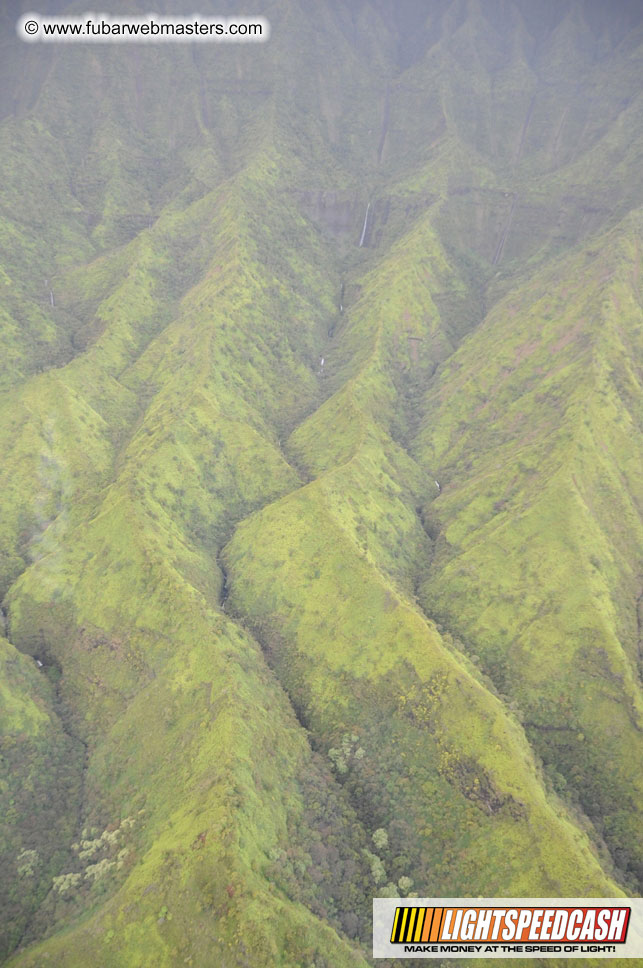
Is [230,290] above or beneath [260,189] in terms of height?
beneath

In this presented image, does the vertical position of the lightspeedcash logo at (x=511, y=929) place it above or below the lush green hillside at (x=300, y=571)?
below

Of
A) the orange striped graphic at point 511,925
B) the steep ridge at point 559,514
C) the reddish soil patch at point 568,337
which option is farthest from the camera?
the reddish soil patch at point 568,337

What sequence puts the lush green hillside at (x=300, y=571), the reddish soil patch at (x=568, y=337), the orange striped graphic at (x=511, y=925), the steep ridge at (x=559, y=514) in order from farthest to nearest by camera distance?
the reddish soil patch at (x=568, y=337) < the steep ridge at (x=559, y=514) < the lush green hillside at (x=300, y=571) < the orange striped graphic at (x=511, y=925)

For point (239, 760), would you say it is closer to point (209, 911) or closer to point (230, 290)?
point (209, 911)

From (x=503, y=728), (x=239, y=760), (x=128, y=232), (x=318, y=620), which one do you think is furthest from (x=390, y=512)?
(x=128, y=232)

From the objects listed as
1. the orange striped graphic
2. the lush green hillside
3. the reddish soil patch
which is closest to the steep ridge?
the reddish soil patch

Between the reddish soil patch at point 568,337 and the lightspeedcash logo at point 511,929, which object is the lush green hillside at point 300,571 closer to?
the reddish soil patch at point 568,337

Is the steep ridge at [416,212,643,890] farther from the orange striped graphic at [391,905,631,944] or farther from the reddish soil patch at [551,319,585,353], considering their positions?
the orange striped graphic at [391,905,631,944]

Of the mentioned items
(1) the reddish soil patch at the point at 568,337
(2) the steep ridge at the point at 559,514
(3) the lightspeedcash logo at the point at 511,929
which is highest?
(1) the reddish soil patch at the point at 568,337

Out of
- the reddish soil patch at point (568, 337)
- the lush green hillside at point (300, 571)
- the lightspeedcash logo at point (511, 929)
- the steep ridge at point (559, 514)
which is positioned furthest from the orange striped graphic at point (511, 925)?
the reddish soil patch at point (568, 337)
